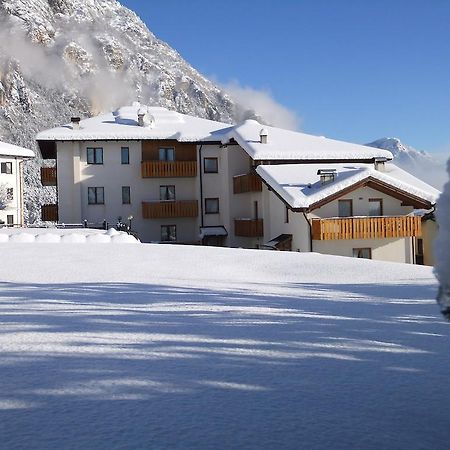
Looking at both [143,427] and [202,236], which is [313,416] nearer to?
[143,427]

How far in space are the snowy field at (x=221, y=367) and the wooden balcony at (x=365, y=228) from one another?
1487 cm

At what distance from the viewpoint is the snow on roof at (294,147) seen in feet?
98.5

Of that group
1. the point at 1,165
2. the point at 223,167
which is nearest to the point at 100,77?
the point at 1,165

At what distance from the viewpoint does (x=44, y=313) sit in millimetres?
7254

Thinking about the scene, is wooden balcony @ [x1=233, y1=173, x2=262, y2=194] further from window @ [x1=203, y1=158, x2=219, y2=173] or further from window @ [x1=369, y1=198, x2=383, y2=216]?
window @ [x1=369, y1=198, x2=383, y2=216]

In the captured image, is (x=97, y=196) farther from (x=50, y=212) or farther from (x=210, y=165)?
(x=210, y=165)

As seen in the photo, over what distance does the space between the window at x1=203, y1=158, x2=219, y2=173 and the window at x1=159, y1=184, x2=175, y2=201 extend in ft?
7.09

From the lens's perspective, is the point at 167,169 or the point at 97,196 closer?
the point at 167,169

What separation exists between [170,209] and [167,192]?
1439mm

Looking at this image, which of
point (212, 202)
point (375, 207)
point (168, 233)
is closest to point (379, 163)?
point (375, 207)

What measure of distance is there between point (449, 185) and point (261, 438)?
1777 millimetres

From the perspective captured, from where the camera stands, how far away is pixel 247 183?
101 ft

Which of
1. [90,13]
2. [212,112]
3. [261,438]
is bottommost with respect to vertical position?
[261,438]

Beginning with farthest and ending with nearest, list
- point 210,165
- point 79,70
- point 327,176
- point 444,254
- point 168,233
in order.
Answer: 1. point 79,70
2. point 210,165
3. point 168,233
4. point 327,176
5. point 444,254
